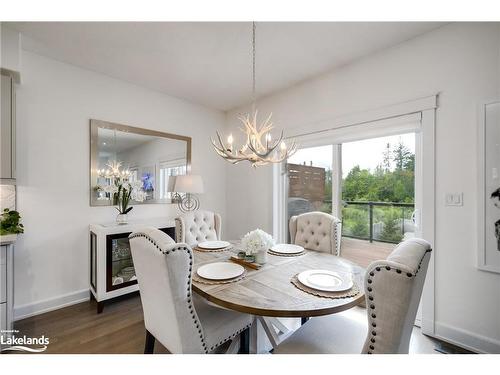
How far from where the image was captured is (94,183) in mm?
2496

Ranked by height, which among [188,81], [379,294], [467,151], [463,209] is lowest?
[379,294]

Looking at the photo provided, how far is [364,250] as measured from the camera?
284cm

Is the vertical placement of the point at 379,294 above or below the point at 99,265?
above

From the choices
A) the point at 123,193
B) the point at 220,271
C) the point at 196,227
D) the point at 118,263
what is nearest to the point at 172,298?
the point at 220,271

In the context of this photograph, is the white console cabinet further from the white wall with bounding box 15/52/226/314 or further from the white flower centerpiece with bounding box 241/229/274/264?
the white flower centerpiece with bounding box 241/229/274/264

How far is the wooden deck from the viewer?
8.80ft

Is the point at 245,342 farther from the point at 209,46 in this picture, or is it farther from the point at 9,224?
the point at 209,46

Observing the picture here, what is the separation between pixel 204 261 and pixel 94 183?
1775 millimetres

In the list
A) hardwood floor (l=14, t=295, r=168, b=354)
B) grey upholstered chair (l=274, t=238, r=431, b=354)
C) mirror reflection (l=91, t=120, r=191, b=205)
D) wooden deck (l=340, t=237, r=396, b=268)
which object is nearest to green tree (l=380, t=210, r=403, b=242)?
wooden deck (l=340, t=237, r=396, b=268)

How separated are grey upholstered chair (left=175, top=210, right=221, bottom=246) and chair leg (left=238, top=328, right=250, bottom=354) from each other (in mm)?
990

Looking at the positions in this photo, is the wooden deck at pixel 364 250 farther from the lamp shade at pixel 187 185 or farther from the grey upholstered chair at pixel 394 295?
the lamp shade at pixel 187 185

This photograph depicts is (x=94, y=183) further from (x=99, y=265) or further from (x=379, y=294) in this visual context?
(x=379, y=294)
